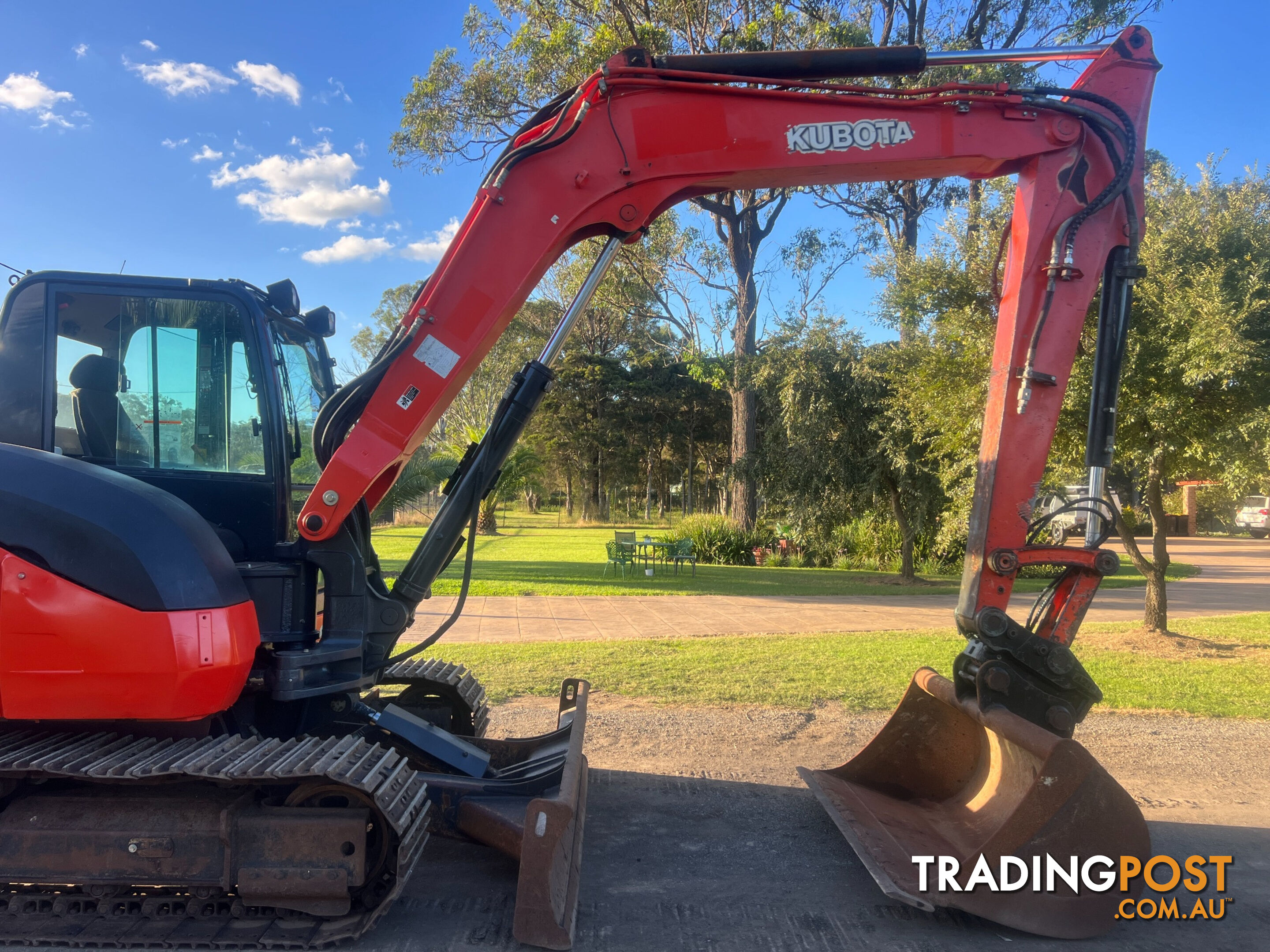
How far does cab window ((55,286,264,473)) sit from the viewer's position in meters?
4.10

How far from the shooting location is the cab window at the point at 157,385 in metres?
4.10

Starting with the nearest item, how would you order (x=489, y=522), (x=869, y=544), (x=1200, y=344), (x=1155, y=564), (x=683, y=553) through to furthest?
1. (x=1200, y=344)
2. (x=1155, y=564)
3. (x=683, y=553)
4. (x=869, y=544)
5. (x=489, y=522)

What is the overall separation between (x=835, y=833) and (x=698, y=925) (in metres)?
1.42

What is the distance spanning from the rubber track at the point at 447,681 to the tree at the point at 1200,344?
6703 mm

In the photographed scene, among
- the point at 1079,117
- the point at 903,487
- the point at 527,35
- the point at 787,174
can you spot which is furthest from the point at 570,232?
the point at 527,35

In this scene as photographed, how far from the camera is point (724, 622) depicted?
1241cm

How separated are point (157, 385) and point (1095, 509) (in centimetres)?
464

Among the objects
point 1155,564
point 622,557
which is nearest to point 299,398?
point 1155,564

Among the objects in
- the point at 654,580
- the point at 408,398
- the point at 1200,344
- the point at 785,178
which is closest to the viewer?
the point at 408,398

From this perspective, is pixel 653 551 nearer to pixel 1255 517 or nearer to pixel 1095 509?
pixel 1095 509

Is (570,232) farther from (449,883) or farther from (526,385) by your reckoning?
(449,883)

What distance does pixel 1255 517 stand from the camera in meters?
38.0

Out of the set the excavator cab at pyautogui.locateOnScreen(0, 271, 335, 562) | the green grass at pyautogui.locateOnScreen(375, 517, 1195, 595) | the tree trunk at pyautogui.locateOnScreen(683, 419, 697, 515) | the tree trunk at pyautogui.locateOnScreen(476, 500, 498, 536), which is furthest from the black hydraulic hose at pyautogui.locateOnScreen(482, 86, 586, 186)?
the tree trunk at pyautogui.locateOnScreen(683, 419, 697, 515)

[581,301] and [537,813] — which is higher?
[581,301]
